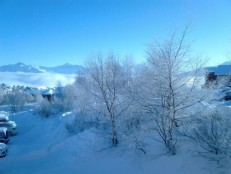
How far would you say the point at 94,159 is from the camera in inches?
731

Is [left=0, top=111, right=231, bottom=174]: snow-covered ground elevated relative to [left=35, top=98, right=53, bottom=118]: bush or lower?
lower

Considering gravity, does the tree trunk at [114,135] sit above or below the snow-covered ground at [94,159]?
above

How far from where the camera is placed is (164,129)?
16.5 m

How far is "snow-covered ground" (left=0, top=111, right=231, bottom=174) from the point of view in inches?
591

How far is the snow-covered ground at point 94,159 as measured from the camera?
15016mm

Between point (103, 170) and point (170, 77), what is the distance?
6485mm

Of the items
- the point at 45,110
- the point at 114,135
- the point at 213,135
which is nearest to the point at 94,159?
the point at 114,135

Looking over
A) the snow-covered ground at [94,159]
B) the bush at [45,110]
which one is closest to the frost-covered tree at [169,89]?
the snow-covered ground at [94,159]

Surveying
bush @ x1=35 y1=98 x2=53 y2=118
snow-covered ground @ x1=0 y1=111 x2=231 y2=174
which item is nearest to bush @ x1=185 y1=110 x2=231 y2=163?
snow-covered ground @ x1=0 y1=111 x2=231 y2=174

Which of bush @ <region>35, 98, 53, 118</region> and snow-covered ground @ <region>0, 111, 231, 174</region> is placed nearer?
snow-covered ground @ <region>0, 111, 231, 174</region>

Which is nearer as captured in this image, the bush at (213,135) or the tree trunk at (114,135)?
the bush at (213,135)

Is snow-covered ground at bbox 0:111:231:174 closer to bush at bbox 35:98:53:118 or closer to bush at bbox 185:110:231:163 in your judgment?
bush at bbox 185:110:231:163

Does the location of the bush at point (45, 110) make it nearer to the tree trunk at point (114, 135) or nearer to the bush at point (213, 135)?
the tree trunk at point (114, 135)

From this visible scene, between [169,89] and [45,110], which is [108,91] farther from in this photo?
[45,110]
